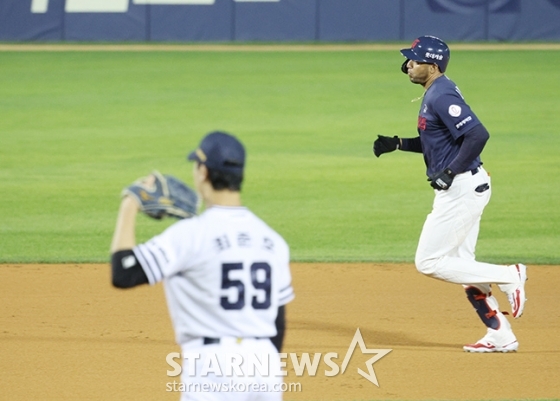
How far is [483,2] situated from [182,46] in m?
8.31

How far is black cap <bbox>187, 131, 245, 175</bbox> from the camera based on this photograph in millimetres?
3332

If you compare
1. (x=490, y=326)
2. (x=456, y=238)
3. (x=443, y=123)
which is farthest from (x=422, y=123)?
(x=490, y=326)

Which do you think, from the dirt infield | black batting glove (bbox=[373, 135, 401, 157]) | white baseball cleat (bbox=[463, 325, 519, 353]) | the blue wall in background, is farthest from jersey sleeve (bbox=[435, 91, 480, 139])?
the blue wall in background

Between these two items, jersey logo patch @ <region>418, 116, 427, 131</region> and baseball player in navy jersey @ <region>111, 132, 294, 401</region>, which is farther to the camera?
jersey logo patch @ <region>418, 116, 427, 131</region>

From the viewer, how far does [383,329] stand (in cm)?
670

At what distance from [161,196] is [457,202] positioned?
10.2 ft

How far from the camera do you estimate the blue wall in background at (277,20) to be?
27141 millimetres

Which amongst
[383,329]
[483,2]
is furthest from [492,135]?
[483,2]

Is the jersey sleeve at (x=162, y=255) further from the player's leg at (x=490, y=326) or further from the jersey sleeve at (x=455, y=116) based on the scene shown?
A: the player's leg at (x=490, y=326)

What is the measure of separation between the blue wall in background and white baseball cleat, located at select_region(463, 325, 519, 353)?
2175 centimetres

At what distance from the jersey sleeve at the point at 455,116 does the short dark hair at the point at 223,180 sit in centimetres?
287

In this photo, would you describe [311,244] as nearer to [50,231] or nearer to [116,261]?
[50,231]

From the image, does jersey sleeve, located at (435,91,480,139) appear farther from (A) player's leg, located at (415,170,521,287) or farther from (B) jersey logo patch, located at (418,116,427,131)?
(A) player's leg, located at (415,170,521,287)

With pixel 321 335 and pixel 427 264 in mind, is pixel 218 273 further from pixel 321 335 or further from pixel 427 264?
pixel 321 335
